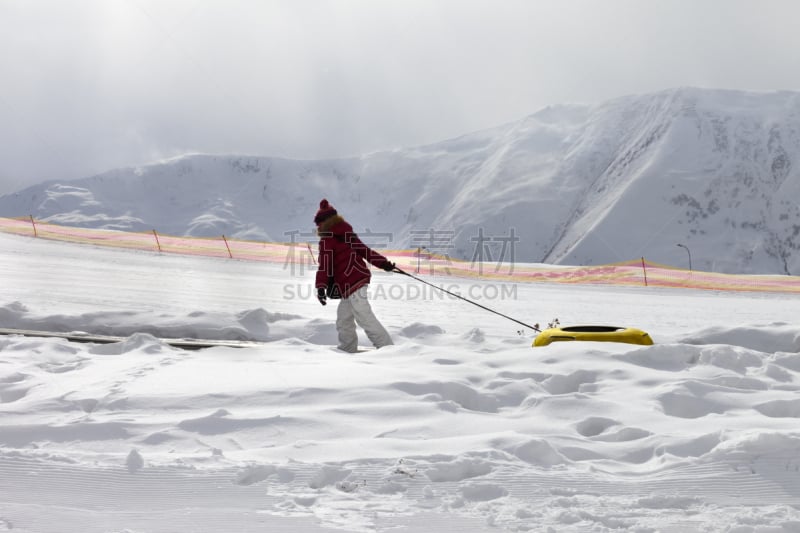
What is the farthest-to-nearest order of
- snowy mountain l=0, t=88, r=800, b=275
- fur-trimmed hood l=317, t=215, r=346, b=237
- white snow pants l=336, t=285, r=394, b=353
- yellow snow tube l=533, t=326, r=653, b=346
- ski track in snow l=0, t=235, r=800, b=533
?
1. snowy mountain l=0, t=88, r=800, b=275
2. fur-trimmed hood l=317, t=215, r=346, b=237
3. white snow pants l=336, t=285, r=394, b=353
4. yellow snow tube l=533, t=326, r=653, b=346
5. ski track in snow l=0, t=235, r=800, b=533

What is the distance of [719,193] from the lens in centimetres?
11850

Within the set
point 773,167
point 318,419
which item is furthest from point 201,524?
point 773,167

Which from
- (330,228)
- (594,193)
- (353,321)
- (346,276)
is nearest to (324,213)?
(330,228)

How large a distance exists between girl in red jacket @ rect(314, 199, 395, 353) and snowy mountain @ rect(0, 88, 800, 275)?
8164cm

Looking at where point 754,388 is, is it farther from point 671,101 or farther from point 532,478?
point 671,101

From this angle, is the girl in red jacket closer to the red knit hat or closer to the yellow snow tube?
the red knit hat

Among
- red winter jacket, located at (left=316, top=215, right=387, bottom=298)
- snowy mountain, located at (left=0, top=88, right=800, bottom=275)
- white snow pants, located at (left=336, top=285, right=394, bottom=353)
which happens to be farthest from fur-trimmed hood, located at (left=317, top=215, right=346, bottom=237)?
snowy mountain, located at (left=0, top=88, right=800, bottom=275)

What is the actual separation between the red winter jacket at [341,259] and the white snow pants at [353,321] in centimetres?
9

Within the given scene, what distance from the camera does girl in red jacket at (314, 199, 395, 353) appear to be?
6383mm

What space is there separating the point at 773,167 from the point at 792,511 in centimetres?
14308

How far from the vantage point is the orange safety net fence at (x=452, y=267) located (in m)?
20.3

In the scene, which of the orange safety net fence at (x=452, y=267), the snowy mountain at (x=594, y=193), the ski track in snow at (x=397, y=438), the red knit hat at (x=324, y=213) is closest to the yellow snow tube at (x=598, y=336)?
the ski track in snow at (x=397, y=438)

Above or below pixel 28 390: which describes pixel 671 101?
above

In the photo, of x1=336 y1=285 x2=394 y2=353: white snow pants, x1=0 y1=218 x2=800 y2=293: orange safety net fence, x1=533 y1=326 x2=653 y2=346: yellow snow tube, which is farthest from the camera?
x1=0 y1=218 x2=800 y2=293: orange safety net fence
